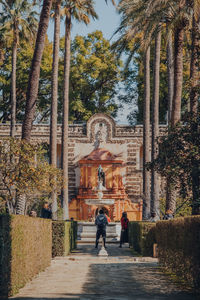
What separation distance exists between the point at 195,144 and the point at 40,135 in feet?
87.1

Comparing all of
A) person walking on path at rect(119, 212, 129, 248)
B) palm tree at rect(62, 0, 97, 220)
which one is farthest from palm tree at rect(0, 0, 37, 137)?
person walking on path at rect(119, 212, 129, 248)

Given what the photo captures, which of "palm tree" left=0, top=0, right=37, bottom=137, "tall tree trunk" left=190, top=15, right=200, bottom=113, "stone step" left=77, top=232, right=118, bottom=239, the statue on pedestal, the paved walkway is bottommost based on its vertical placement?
the paved walkway

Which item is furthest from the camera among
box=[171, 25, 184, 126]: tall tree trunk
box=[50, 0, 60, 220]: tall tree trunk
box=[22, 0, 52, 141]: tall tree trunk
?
box=[50, 0, 60, 220]: tall tree trunk

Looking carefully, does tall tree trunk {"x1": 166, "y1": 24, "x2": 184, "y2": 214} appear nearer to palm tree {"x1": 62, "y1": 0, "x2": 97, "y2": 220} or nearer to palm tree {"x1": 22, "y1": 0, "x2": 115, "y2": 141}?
palm tree {"x1": 22, "y1": 0, "x2": 115, "y2": 141}

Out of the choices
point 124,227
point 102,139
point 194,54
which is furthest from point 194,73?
point 102,139

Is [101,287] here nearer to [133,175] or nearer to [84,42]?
[133,175]

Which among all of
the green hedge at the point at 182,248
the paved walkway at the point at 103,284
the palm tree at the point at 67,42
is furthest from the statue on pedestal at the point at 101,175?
the green hedge at the point at 182,248

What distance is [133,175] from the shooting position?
41.0 metres

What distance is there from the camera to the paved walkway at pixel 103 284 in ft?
29.1

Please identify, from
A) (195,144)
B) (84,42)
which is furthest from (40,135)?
(195,144)

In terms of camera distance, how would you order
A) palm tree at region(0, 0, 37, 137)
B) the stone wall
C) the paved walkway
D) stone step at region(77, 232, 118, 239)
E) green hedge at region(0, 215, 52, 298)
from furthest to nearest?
the stone wall, palm tree at region(0, 0, 37, 137), stone step at region(77, 232, 118, 239), the paved walkway, green hedge at region(0, 215, 52, 298)

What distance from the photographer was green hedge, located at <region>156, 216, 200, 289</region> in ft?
29.9

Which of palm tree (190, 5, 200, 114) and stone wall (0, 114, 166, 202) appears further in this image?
stone wall (0, 114, 166, 202)

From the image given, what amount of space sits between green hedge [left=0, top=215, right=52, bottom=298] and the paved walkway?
22cm
